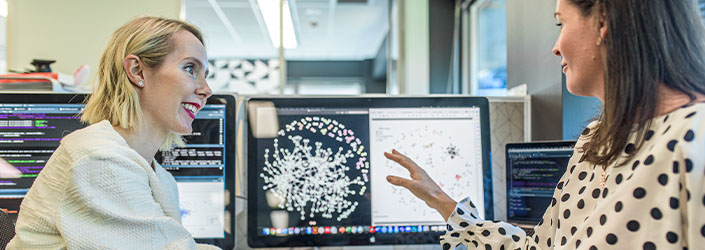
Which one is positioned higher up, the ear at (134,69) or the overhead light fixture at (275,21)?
the overhead light fixture at (275,21)

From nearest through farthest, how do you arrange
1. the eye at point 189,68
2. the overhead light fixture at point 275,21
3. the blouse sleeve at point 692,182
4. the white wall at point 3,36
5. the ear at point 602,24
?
the blouse sleeve at point 692,182 < the ear at point 602,24 < the eye at point 189,68 < the white wall at point 3,36 < the overhead light fixture at point 275,21

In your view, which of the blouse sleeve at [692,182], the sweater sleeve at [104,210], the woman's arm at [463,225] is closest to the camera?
the blouse sleeve at [692,182]

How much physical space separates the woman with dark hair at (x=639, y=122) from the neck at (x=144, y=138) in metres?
0.77

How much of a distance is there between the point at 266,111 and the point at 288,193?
198 millimetres

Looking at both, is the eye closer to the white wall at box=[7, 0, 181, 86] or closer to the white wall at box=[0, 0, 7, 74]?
the white wall at box=[7, 0, 181, 86]

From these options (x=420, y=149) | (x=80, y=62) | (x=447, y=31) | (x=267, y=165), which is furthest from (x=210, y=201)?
(x=447, y=31)

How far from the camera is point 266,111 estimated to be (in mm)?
1142

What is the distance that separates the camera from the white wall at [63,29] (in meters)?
2.94

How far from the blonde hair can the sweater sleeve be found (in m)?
0.16

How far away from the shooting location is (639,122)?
0.62 meters

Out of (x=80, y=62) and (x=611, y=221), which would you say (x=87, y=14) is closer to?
(x=80, y=62)

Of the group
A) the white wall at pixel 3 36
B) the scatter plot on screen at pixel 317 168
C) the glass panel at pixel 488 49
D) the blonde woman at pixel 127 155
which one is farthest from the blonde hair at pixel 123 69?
the glass panel at pixel 488 49

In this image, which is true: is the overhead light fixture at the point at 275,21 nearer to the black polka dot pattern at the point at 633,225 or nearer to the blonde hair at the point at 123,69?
the blonde hair at the point at 123,69

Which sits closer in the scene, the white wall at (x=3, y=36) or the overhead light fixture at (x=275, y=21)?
the white wall at (x=3, y=36)
